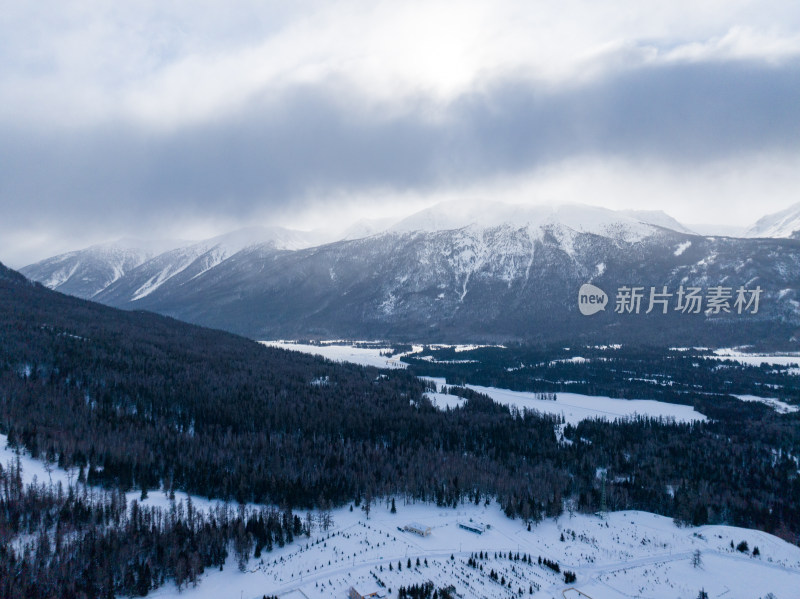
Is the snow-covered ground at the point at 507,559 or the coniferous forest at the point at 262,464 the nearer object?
the snow-covered ground at the point at 507,559

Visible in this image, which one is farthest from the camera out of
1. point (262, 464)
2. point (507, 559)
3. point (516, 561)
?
point (262, 464)

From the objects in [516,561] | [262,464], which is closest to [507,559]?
[516,561]

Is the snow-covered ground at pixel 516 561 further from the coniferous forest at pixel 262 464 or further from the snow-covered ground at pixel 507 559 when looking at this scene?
the coniferous forest at pixel 262 464

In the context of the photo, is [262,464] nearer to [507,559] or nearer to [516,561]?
[507,559]

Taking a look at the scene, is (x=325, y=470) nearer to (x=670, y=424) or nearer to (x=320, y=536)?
(x=320, y=536)

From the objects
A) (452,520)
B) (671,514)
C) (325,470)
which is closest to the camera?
(452,520)

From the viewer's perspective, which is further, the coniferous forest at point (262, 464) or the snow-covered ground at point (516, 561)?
the coniferous forest at point (262, 464)

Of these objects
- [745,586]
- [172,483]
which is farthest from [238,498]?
[745,586]

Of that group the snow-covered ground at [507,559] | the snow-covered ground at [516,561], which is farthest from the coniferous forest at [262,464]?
the snow-covered ground at [516,561]
